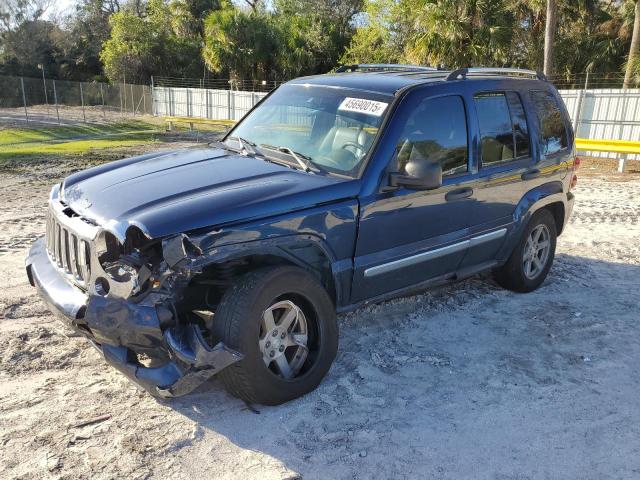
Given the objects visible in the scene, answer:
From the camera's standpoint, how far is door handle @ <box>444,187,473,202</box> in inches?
177

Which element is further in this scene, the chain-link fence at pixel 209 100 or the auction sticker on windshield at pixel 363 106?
the chain-link fence at pixel 209 100

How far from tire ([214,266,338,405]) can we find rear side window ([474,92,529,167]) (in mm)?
2049

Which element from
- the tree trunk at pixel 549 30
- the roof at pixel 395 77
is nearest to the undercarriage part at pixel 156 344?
the roof at pixel 395 77

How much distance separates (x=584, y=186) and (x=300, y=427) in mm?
10350

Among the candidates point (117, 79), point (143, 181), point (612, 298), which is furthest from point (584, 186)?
point (117, 79)

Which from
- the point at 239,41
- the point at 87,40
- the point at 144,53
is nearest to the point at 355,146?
the point at 239,41

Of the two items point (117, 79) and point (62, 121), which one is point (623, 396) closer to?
point (62, 121)

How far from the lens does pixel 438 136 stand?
4.42 metres

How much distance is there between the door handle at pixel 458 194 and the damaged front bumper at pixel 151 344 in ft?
7.00

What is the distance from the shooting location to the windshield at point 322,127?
408 cm

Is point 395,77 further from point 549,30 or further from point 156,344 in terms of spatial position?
point 549,30

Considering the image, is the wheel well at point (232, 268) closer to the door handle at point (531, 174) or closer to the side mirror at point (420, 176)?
the side mirror at point (420, 176)

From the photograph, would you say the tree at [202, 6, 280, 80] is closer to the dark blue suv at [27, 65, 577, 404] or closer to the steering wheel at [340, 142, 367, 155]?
the dark blue suv at [27, 65, 577, 404]

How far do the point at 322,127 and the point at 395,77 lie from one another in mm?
806
